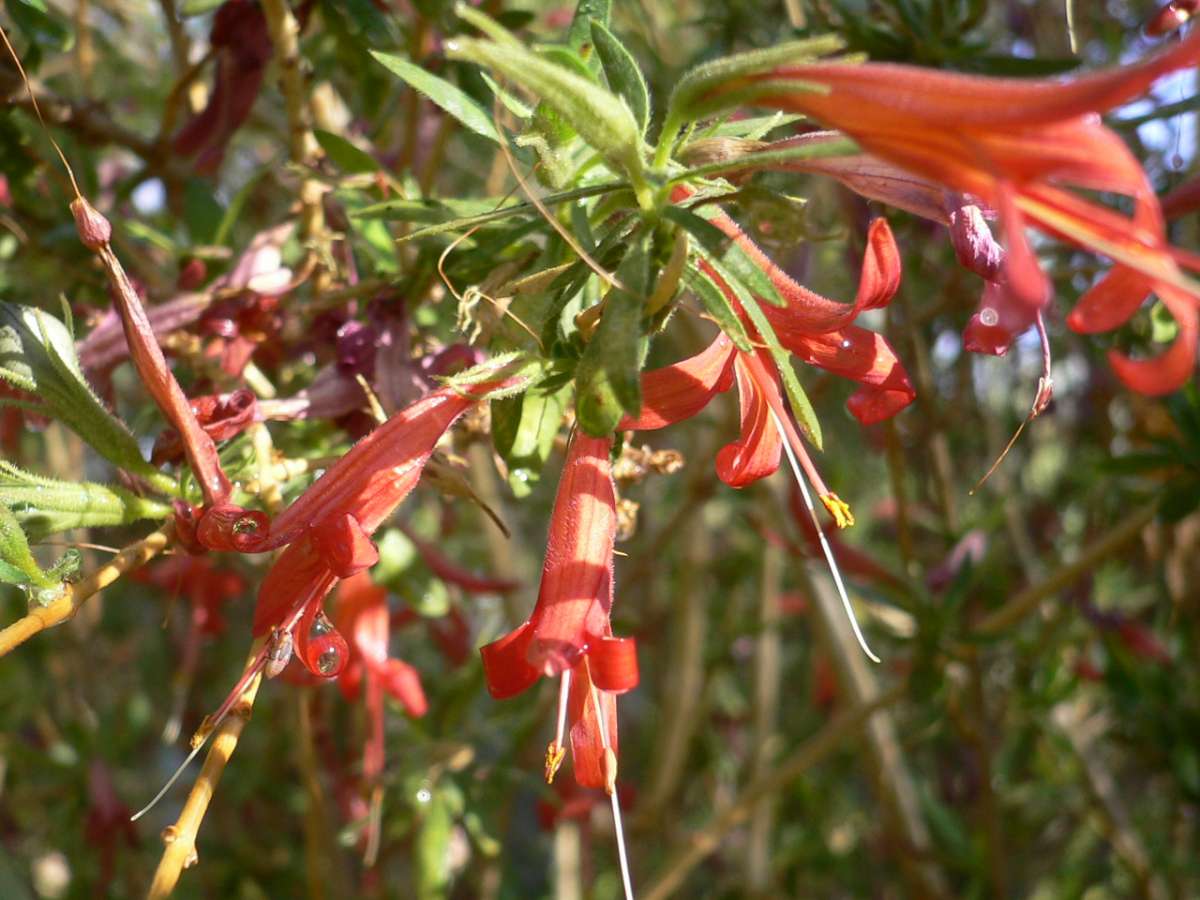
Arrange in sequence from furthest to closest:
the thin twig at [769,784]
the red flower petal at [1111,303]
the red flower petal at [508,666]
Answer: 1. the thin twig at [769,784]
2. the red flower petal at [508,666]
3. the red flower petal at [1111,303]

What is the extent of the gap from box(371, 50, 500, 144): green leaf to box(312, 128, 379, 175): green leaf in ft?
0.74

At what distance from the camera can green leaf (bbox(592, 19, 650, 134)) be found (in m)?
0.77

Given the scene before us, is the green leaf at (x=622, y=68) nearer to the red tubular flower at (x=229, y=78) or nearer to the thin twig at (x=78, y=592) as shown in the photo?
the thin twig at (x=78, y=592)

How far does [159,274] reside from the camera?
1.29 meters

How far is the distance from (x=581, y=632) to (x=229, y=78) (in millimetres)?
818

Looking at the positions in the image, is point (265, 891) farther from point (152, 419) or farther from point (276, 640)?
point (276, 640)

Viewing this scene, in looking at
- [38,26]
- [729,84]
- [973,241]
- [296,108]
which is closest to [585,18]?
[729,84]

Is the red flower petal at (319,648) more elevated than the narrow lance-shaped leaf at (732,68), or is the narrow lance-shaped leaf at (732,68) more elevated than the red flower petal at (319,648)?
the narrow lance-shaped leaf at (732,68)

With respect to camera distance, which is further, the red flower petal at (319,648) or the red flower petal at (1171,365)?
the red flower petal at (319,648)

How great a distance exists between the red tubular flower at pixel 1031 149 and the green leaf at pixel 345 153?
520 millimetres

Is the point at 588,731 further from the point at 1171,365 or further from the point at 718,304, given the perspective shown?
the point at 1171,365

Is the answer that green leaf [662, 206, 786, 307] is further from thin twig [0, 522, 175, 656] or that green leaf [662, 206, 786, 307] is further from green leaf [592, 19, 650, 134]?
thin twig [0, 522, 175, 656]

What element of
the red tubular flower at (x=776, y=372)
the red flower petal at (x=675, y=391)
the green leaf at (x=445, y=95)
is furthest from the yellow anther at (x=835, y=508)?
the green leaf at (x=445, y=95)

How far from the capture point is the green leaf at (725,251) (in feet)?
2.27
